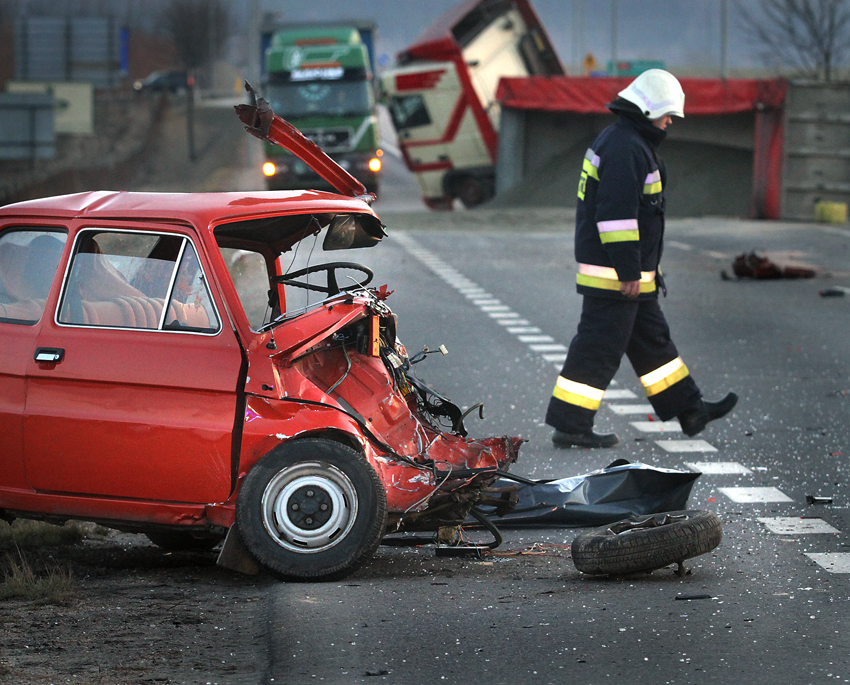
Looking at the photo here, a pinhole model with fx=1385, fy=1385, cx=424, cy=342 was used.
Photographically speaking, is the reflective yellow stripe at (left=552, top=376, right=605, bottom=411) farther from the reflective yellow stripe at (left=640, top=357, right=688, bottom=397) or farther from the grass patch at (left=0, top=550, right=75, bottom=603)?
the grass patch at (left=0, top=550, right=75, bottom=603)

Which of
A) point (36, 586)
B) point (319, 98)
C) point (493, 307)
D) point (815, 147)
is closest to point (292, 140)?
point (36, 586)

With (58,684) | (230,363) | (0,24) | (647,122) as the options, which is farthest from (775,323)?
(0,24)

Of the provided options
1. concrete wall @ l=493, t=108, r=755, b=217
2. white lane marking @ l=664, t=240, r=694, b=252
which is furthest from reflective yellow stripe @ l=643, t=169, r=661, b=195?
concrete wall @ l=493, t=108, r=755, b=217

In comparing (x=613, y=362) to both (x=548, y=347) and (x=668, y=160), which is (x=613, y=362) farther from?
(x=668, y=160)

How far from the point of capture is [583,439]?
Answer: 8.65 meters

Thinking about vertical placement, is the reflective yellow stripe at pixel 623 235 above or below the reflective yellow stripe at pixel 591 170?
below

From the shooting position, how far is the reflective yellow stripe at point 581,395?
8.52 meters

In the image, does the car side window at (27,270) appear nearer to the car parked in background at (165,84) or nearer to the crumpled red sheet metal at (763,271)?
the crumpled red sheet metal at (763,271)

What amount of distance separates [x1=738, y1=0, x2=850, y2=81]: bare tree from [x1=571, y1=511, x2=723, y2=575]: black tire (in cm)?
4414

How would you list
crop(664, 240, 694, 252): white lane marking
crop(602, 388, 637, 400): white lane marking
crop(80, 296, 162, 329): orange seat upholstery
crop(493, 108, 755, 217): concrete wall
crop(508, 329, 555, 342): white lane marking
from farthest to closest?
crop(493, 108, 755, 217): concrete wall < crop(664, 240, 694, 252): white lane marking < crop(508, 329, 555, 342): white lane marking < crop(602, 388, 637, 400): white lane marking < crop(80, 296, 162, 329): orange seat upholstery

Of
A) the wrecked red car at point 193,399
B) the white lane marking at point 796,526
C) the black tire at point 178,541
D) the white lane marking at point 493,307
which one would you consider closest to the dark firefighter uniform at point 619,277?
the white lane marking at point 796,526

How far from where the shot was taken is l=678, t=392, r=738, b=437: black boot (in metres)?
8.73

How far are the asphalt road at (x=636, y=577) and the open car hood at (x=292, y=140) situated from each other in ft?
5.71

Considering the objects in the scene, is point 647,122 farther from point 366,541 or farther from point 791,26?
point 791,26
